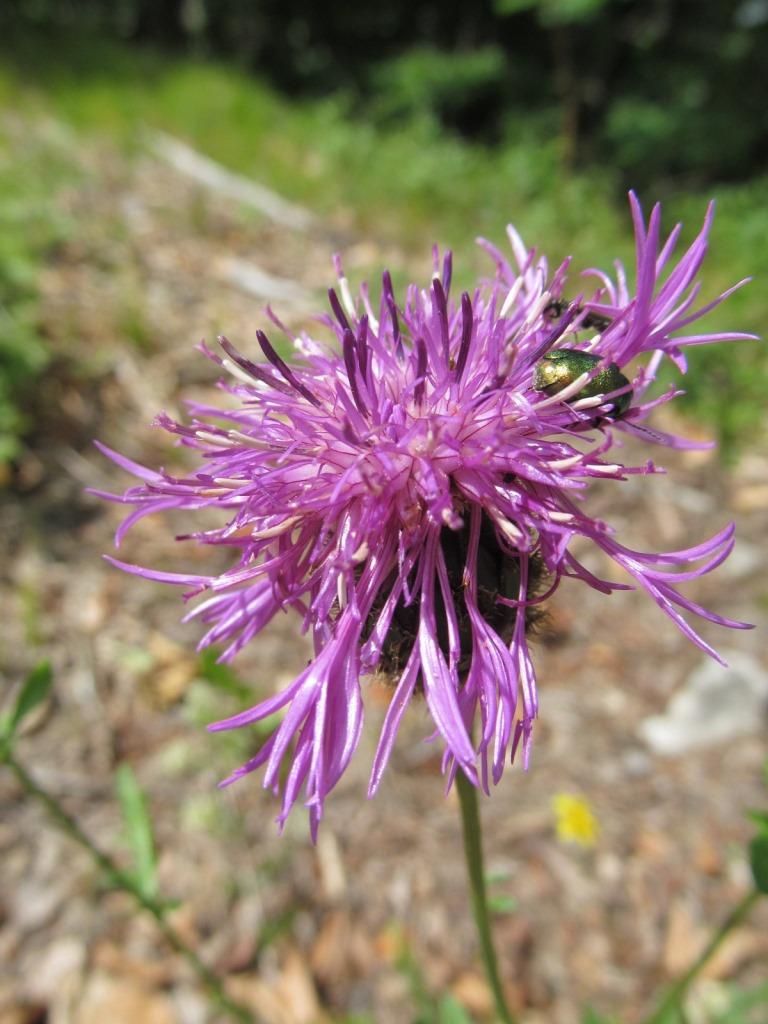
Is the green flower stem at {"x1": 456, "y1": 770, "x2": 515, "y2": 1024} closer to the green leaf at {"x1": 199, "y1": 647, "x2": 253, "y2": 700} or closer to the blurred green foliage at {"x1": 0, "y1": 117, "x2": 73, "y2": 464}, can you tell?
the green leaf at {"x1": 199, "y1": 647, "x2": 253, "y2": 700}

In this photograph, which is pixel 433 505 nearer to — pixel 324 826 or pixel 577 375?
pixel 577 375

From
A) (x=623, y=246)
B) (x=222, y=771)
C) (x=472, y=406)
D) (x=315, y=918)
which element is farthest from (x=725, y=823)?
(x=623, y=246)

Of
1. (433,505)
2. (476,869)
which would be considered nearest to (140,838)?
(476,869)

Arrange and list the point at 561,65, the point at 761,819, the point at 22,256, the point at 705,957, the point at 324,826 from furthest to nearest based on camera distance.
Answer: the point at 561,65
the point at 22,256
the point at 324,826
the point at 705,957
the point at 761,819

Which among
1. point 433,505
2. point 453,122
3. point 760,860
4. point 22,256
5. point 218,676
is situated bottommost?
point 453,122

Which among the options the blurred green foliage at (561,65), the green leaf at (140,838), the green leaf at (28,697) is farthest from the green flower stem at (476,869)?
the blurred green foliage at (561,65)

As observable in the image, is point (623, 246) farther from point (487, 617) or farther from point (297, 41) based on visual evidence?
point (297, 41)

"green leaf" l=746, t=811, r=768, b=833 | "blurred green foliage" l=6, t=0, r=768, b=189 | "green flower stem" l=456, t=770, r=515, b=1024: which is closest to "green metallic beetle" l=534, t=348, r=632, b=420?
"green flower stem" l=456, t=770, r=515, b=1024
